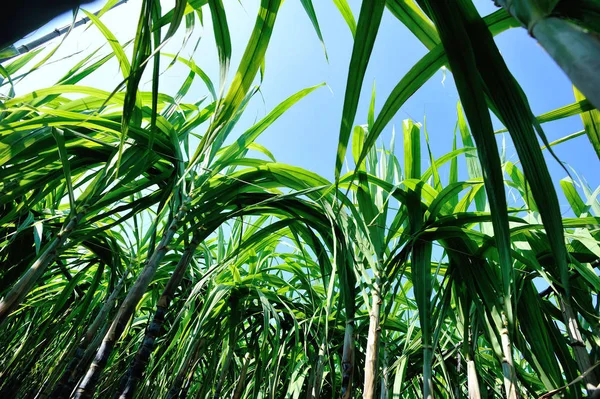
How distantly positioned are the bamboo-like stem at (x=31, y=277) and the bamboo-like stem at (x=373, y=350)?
0.78m

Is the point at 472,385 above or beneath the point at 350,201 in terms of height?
beneath

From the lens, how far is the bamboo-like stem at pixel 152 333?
842 millimetres

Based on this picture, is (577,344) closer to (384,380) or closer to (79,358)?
(384,380)

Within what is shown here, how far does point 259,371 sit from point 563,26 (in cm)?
132

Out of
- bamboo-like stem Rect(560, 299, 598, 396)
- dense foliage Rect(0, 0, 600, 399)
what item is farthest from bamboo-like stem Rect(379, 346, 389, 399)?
bamboo-like stem Rect(560, 299, 598, 396)

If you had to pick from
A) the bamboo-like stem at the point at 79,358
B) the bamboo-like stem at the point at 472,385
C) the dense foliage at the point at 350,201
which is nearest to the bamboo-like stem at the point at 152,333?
the dense foliage at the point at 350,201

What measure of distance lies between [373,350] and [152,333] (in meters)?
0.57

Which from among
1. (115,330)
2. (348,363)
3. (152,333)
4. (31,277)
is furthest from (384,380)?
(31,277)

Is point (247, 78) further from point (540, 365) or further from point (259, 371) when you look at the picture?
point (259, 371)

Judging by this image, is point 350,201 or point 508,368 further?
point 350,201

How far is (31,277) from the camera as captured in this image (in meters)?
0.75

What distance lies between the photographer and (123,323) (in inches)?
31.3

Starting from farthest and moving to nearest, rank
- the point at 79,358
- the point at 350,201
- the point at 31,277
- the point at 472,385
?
the point at 79,358, the point at 350,201, the point at 472,385, the point at 31,277

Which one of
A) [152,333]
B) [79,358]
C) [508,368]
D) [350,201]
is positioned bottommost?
[79,358]
